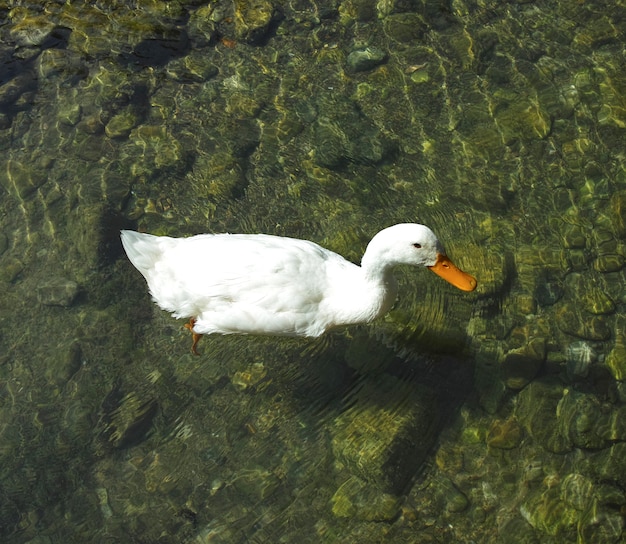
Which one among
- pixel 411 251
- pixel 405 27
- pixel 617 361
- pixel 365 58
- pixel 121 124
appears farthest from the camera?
pixel 405 27

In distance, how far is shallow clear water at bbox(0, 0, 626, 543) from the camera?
415 centimetres

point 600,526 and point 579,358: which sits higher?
point 579,358

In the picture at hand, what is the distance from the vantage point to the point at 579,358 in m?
4.43

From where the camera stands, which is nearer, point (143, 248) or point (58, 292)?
point (143, 248)

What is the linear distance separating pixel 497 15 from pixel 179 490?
512 cm

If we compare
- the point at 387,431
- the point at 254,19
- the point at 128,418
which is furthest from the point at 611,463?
the point at 254,19

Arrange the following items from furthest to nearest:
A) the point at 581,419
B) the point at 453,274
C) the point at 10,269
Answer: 1. the point at 10,269
2. the point at 581,419
3. the point at 453,274

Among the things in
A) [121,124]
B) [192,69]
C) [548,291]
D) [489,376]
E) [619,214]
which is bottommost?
[489,376]

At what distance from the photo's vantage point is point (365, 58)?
5980mm

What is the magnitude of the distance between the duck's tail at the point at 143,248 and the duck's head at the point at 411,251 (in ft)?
4.91

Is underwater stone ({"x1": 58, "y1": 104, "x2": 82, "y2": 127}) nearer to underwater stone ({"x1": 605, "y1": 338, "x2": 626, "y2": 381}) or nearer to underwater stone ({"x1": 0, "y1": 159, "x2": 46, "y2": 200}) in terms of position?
underwater stone ({"x1": 0, "y1": 159, "x2": 46, "y2": 200})

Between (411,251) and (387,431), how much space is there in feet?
4.15

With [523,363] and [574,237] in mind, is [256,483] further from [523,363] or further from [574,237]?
[574,237]

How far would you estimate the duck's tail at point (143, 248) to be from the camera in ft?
14.3
